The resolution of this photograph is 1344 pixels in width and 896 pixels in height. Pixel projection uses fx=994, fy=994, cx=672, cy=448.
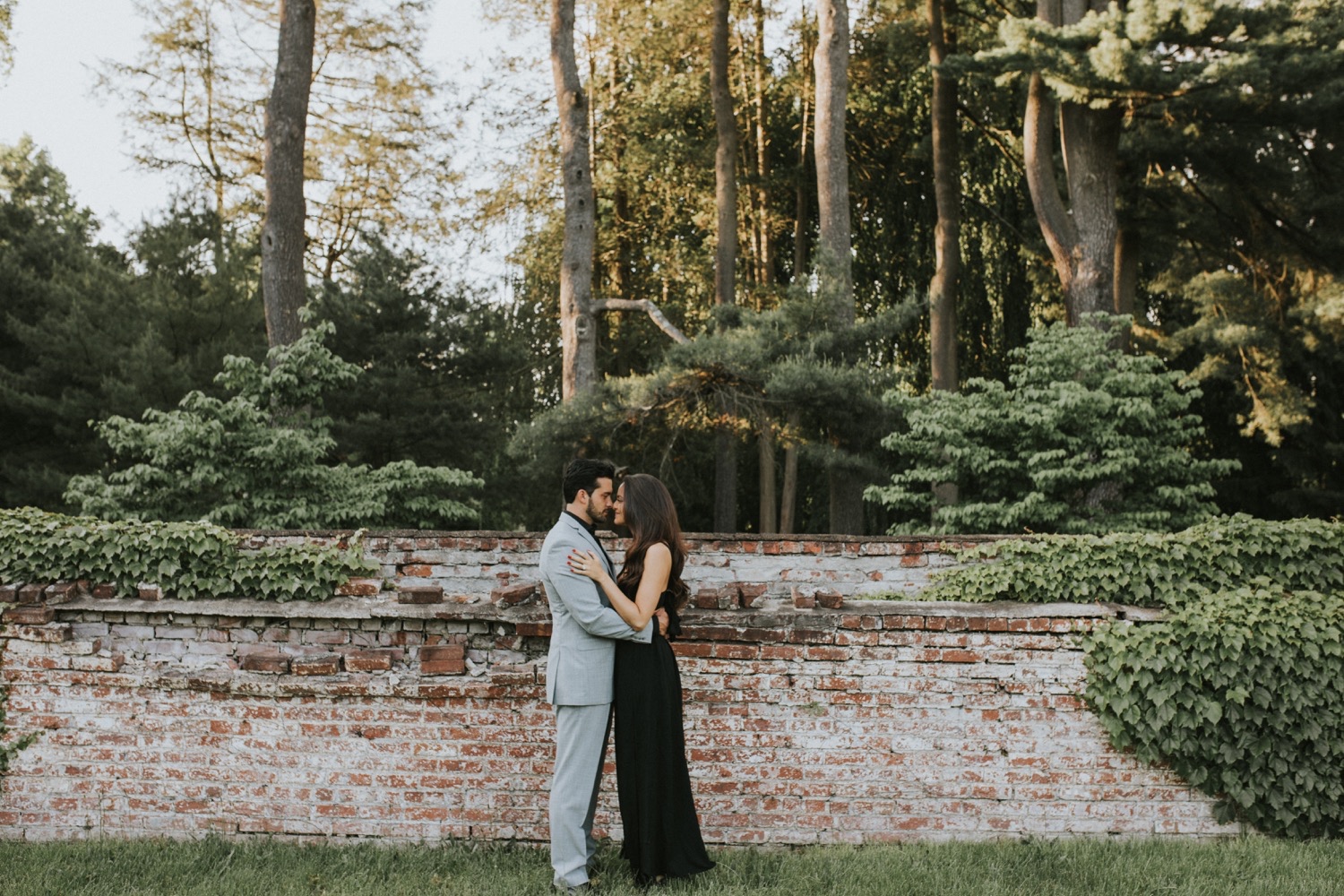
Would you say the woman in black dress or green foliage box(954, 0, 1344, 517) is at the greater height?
green foliage box(954, 0, 1344, 517)

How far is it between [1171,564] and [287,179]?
1051 cm

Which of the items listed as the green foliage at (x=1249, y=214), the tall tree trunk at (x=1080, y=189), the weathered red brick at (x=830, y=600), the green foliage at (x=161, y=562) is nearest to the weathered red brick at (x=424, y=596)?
the green foliage at (x=161, y=562)

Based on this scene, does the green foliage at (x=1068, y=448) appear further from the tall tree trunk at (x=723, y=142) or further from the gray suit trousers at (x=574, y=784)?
the tall tree trunk at (x=723, y=142)

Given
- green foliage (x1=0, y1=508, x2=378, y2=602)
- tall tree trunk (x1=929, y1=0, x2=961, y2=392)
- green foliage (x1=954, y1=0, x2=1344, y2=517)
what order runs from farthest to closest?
tall tree trunk (x1=929, y1=0, x2=961, y2=392)
green foliage (x1=954, y1=0, x2=1344, y2=517)
green foliage (x1=0, y1=508, x2=378, y2=602)

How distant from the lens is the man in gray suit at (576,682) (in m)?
4.21

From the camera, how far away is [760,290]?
56.7 feet

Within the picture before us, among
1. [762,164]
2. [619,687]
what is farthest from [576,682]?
[762,164]

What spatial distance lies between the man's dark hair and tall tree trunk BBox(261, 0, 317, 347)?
8.47 m

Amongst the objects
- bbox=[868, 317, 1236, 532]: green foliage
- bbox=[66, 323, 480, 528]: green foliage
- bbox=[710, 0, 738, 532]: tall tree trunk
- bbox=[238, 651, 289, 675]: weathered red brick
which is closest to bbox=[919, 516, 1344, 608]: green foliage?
bbox=[868, 317, 1236, 532]: green foliage

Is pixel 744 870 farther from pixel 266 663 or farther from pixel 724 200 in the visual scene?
pixel 724 200

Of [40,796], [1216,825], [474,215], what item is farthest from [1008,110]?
[40,796]

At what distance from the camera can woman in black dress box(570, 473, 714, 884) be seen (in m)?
4.27

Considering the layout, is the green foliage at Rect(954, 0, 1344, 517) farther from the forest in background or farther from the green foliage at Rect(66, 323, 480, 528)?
the green foliage at Rect(66, 323, 480, 528)

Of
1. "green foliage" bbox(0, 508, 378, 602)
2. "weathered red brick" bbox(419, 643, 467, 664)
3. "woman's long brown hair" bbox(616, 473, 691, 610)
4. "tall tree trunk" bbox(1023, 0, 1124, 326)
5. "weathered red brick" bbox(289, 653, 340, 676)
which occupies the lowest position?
"weathered red brick" bbox(289, 653, 340, 676)
